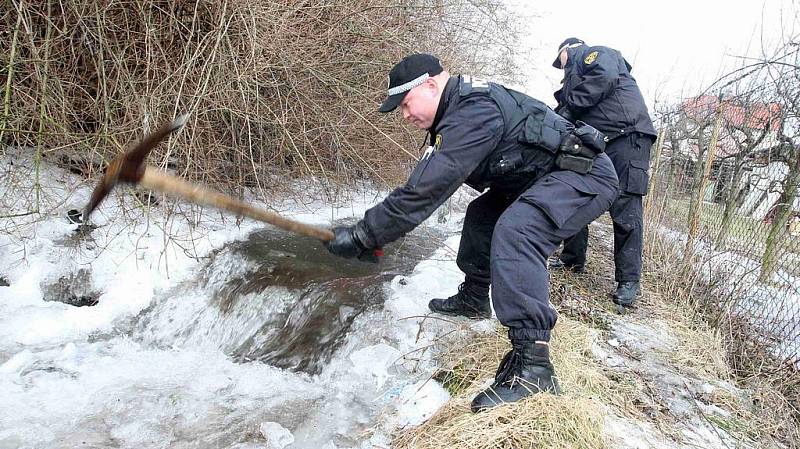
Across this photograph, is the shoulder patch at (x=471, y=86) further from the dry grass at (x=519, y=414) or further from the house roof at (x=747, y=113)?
the house roof at (x=747, y=113)

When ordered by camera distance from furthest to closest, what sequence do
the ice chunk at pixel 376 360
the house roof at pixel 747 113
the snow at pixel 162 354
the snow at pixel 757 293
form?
the house roof at pixel 747 113 → the snow at pixel 757 293 → the ice chunk at pixel 376 360 → the snow at pixel 162 354

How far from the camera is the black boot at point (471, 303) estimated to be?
2.94m

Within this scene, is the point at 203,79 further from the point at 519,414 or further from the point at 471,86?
the point at 519,414

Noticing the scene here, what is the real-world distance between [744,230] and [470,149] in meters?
3.05

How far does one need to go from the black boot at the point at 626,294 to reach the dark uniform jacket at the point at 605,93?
3.43 feet

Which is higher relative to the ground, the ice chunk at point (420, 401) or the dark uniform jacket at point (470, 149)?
the dark uniform jacket at point (470, 149)

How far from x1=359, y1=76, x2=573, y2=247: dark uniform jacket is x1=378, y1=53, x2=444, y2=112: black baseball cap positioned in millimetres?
118

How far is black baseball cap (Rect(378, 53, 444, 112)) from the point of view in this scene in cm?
212

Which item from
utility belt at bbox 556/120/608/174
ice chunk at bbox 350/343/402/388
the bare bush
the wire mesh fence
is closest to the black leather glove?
utility belt at bbox 556/120/608/174

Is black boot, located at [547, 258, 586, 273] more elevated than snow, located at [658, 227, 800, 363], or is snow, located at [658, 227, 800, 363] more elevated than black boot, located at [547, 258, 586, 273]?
snow, located at [658, 227, 800, 363]

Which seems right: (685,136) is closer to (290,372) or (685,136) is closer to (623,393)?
(623,393)

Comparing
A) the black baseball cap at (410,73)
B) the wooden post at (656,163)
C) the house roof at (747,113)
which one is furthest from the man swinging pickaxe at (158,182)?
the wooden post at (656,163)

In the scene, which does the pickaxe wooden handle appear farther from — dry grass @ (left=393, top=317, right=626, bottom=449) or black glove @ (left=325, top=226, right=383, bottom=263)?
dry grass @ (left=393, top=317, right=626, bottom=449)

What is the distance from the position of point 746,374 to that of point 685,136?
3583mm
